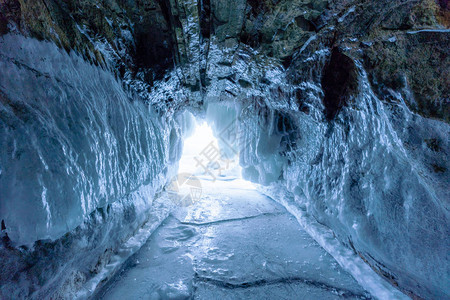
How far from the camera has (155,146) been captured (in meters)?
4.41

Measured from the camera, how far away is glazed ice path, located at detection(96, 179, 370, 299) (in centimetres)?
242

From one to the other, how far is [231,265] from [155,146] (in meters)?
2.81

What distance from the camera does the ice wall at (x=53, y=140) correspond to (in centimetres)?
139

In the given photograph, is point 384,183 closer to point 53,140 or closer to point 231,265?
point 231,265

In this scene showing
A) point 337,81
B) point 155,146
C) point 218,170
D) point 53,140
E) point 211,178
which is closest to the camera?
point 53,140

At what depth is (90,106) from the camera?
230 cm

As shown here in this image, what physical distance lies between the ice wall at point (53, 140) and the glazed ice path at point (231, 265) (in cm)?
112

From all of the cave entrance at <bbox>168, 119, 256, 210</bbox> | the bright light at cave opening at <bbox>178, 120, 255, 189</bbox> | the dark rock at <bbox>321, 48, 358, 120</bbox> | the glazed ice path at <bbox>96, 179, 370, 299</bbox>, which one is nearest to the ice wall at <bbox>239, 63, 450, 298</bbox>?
the dark rock at <bbox>321, 48, 358, 120</bbox>

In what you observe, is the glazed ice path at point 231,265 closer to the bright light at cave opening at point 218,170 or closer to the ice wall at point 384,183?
the ice wall at point 384,183

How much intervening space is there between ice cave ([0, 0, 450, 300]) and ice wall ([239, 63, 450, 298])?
0.02 meters

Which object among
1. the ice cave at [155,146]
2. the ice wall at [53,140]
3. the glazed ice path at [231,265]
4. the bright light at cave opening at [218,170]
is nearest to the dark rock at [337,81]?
the ice cave at [155,146]

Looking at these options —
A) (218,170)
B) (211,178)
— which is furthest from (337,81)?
(218,170)

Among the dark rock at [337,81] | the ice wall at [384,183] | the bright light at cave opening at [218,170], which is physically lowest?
the bright light at cave opening at [218,170]

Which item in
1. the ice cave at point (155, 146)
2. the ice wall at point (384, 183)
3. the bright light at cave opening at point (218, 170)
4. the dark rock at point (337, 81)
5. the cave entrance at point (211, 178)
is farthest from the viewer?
the bright light at cave opening at point (218, 170)
